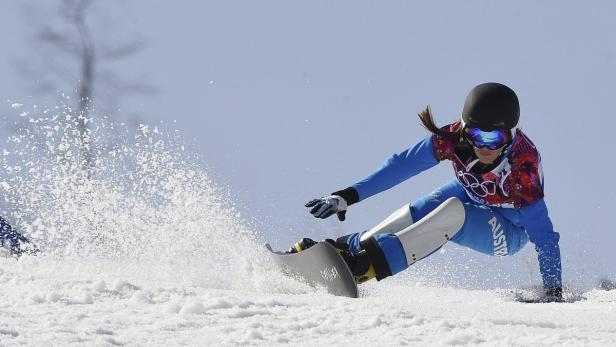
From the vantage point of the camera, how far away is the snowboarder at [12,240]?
7.34 meters

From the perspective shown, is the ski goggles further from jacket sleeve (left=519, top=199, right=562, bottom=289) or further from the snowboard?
the snowboard

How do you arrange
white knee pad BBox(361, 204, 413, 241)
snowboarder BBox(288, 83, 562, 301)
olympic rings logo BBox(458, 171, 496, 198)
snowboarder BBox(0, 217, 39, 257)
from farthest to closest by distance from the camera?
snowboarder BBox(0, 217, 39, 257), white knee pad BBox(361, 204, 413, 241), olympic rings logo BBox(458, 171, 496, 198), snowboarder BBox(288, 83, 562, 301)

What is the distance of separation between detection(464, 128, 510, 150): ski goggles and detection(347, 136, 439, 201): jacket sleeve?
38 centimetres

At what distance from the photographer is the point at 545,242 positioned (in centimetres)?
546

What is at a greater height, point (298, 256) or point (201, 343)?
point (298, 256)

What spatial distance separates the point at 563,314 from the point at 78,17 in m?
15.0

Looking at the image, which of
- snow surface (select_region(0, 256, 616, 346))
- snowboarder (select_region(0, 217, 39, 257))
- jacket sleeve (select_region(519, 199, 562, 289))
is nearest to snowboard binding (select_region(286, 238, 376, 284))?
snow surface (select_region(0, 256, 616, 346))

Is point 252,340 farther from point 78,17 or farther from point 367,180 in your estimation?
point 78,17

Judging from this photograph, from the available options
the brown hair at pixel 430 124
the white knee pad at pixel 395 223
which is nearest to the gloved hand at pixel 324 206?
the white knee pad at pixel 395 223

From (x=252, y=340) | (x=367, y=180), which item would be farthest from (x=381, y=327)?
(x=367, y=180)

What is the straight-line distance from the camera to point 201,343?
2.90 metres

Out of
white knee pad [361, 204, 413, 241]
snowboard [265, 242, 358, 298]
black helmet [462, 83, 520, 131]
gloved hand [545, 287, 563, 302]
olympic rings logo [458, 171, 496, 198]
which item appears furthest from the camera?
white knee pad [361, 204, 413, 241]

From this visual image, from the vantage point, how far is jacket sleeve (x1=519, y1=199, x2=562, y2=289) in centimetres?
546

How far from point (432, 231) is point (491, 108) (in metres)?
0.88
